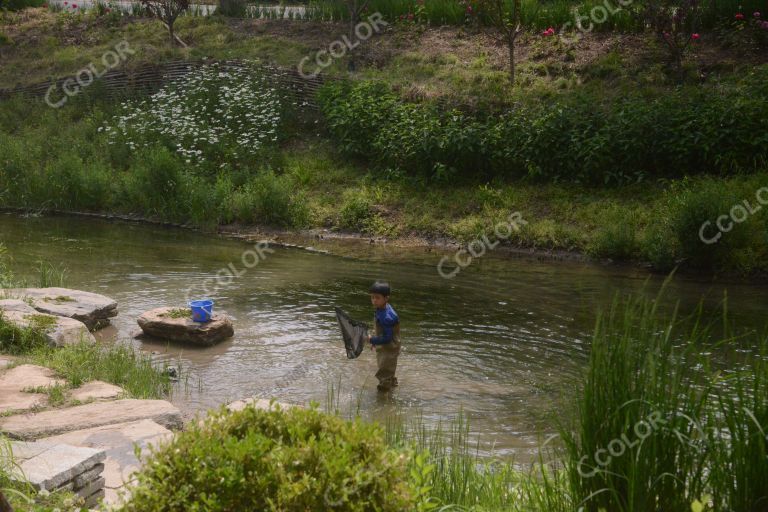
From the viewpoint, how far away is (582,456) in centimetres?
440

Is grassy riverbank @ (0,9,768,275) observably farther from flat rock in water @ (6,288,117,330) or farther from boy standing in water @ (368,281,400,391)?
flat rock in water @ (6,288,117,330)

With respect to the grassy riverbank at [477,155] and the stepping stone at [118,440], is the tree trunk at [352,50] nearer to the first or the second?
the grassy riverbank at [477,155]

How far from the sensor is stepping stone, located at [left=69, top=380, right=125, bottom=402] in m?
7.31

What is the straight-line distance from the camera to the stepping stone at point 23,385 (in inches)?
276

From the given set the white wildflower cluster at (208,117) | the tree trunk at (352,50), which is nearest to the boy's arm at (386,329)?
the white wildflower cluster at (208,117)

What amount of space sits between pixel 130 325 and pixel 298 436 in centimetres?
721

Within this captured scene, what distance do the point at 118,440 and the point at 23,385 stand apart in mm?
1903

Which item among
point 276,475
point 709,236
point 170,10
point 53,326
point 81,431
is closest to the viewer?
point 276,475

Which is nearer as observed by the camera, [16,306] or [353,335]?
[353,335]

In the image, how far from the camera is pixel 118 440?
6.03m

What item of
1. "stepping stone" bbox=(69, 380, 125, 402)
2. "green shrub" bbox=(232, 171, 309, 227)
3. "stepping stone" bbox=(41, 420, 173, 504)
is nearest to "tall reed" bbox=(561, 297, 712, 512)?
"stepping stone" bbox=(41, 420, 173, 504)

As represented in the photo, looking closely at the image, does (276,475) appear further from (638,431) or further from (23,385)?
(23,385)

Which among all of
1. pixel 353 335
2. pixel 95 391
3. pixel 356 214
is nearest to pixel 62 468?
pixel 95 391

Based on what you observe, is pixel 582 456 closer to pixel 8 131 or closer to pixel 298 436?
pixel 298 436
